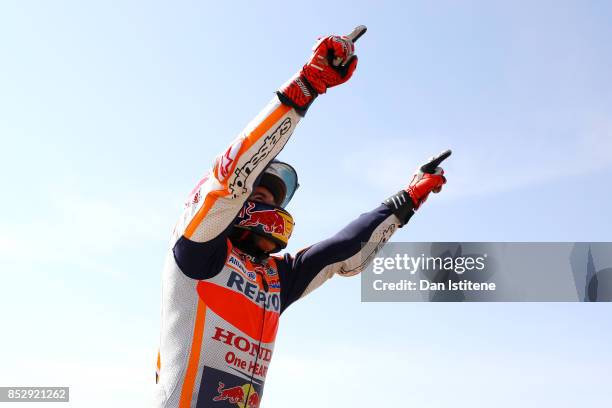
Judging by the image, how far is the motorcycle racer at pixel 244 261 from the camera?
450cm

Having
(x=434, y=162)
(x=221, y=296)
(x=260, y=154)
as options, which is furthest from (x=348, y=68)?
(x=434, y=162)

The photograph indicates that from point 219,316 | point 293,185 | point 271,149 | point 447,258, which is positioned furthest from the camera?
point 447,258

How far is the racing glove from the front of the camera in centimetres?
675

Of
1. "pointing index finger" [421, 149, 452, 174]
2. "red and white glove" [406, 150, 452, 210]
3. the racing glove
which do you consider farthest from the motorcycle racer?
"pointing index finger" [421, 149, 452, 174]

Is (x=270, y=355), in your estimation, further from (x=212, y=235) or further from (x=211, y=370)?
(x=212, y=235)

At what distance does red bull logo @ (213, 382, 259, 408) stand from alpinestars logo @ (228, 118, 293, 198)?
5.33 feet

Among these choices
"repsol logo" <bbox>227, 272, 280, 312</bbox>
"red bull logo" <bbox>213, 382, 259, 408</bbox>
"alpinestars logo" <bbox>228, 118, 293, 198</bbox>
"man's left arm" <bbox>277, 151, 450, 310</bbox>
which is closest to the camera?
"alpinestars logo" <bbox>228, 118, 293, 198</bbox>

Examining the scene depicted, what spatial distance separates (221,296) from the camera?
17.4 feet

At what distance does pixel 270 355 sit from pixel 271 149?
1947 millimetres

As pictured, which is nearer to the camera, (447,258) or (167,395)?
(167,395)

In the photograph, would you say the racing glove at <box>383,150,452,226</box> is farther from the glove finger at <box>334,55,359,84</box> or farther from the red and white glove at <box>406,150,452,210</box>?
the glove finger at <box>334,55,359,84</box>

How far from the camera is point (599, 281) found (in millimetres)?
12938

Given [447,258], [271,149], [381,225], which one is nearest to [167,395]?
[271,149]

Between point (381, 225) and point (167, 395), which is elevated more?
point (381, 225)
